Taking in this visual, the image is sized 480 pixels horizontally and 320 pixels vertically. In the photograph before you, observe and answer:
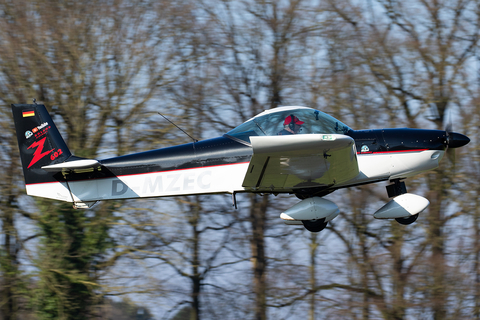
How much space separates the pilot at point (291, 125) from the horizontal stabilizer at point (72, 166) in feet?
9.97

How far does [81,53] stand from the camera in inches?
614

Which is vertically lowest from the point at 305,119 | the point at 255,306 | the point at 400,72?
the point at 255,306

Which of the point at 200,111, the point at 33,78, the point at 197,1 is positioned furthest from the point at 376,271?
the point at 33,78

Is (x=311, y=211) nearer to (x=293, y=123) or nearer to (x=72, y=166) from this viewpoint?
(x=293, y=123)

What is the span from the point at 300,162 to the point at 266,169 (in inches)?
20.2

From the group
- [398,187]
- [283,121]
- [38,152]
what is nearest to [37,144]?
[38,152]

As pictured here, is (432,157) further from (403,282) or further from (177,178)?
(403,282)

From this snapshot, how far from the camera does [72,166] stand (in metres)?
7.95

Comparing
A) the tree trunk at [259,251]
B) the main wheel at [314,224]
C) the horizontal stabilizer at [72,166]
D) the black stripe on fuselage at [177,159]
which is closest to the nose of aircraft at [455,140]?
the main wheel at [314,224]

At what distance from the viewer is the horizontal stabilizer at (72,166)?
7922 mm

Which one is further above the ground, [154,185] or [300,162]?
[300,162]

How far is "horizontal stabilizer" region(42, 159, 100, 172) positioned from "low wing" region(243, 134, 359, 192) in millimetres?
2470

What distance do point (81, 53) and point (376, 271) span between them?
11.0 m

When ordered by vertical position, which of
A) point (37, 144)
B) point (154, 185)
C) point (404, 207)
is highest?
point (37, 144)
